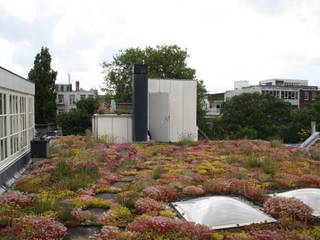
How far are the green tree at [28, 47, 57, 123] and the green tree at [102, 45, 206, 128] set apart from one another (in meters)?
7.51

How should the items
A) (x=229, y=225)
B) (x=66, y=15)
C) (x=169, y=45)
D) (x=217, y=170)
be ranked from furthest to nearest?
(x=169, y=45), (x=66, y=15), (x=217, y=170), (x=229, y=225)

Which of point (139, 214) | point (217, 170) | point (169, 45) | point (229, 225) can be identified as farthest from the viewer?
point (169, 45)

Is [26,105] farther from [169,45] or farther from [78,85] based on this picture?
[78,85]

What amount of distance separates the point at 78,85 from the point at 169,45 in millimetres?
54283

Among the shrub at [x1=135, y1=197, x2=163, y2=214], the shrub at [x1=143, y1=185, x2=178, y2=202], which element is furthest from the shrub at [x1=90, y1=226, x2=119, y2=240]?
the shrub at [x1=143, y1=185, x2=178, y2=202]

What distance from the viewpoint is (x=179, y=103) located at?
19.3 meters

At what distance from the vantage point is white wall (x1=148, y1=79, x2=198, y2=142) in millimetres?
19172

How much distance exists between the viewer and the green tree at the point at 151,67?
157 feet

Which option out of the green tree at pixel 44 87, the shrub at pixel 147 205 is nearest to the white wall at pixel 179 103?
the shrub at pixel 147 205

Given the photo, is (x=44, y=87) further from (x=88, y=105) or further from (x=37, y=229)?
(x=37, y=229)

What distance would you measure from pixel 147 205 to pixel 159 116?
1184 cm

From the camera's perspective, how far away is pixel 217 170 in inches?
427

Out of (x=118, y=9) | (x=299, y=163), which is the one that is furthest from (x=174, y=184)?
(x=118, y=9)

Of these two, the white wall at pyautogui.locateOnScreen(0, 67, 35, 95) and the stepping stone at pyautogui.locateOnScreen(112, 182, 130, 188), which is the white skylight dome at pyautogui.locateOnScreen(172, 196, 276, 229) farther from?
the white wall at pyautogui.locateOnScreen(0, 67, 35, 95)
